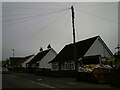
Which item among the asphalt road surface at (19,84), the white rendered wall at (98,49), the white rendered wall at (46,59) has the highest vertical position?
the white rendered wall at (98,49)

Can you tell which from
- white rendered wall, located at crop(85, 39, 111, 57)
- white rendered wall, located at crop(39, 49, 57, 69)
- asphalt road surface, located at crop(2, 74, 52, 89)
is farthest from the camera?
white rendered wall, located at crop(39, 49, 57, 69)

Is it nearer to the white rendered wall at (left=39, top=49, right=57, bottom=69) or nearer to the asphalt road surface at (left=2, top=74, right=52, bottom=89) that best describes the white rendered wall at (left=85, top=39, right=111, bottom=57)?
the asphalt road surface at (left=2, top=74, right=52, bottom=89)

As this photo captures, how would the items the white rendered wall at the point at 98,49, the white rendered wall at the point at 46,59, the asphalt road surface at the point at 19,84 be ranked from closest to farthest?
1. the asphalt road surface at the point at 19,84
2. the white rendered wall at the point at 98,49
3. the white rendered wall at the point at 46,59

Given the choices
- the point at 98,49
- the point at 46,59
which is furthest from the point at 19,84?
the point at 46,59

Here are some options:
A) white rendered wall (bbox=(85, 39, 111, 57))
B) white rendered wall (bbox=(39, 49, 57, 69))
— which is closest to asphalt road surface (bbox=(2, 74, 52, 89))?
white rendered wall (bbox=(85, 39, 111, 57))

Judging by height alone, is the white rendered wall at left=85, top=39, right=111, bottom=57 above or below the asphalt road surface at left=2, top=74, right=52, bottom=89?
above

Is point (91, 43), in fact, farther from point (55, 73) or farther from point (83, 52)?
point (55, 73)

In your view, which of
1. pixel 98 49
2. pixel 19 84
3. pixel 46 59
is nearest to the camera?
pixel 19 84

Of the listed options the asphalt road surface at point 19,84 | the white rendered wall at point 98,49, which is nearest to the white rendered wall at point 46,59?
the white rendered wall at point 98,49

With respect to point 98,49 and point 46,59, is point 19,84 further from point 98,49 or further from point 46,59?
point 46,59

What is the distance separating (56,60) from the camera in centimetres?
4569

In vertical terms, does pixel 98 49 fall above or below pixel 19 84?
above

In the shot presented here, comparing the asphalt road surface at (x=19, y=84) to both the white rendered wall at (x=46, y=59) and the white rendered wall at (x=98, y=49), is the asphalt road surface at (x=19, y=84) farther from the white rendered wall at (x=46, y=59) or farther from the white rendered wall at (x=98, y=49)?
the white rendered wall at (x=46, y=59)

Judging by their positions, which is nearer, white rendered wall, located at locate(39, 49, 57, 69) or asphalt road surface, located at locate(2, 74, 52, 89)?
asphalt road surface, located at locate(2, 74, 52, 89)
